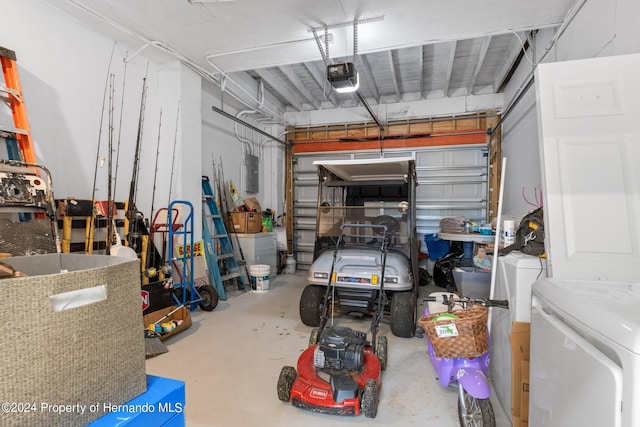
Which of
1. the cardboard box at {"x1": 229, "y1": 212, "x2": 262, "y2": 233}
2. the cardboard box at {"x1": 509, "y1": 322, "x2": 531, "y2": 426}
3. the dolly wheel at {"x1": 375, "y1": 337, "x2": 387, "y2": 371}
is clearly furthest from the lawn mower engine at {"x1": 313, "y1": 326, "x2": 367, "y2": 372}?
the cardboard box at {"x1": 229, "y1": 212, "x2": 262, "y2": 233}

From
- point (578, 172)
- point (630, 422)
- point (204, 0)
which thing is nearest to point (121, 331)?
point (630, 422)

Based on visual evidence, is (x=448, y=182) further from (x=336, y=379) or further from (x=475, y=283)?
(x=336, y=379)

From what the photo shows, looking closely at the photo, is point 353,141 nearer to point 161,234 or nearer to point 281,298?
point 281,298

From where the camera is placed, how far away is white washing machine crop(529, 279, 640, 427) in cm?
78

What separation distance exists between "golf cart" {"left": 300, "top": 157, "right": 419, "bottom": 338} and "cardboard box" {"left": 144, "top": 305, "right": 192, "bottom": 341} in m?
1.27

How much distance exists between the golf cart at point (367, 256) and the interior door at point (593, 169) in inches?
60.8

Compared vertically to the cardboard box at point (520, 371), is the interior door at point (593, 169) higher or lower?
higher

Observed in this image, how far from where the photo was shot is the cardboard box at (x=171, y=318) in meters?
3.16

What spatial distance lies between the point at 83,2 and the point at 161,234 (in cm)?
261

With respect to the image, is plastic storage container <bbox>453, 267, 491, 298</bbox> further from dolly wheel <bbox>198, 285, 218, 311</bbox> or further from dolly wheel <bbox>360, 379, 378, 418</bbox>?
dolly wheel <bbox>198, 285, 218, 311</bbox>

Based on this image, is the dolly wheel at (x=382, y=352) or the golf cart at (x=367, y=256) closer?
the dolly wheel at (x=382, y=352)

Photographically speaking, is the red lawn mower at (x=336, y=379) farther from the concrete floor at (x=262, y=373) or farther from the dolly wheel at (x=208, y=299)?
the dolly wheel at (x=208, y=299)

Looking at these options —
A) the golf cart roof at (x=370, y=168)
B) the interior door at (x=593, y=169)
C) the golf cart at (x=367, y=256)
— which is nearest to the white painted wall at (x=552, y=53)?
the interior door at (x=593, y=169)

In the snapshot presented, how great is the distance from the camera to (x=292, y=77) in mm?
5605
